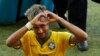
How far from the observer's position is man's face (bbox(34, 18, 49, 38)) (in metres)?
2.35

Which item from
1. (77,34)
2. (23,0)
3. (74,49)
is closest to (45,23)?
(77,34)

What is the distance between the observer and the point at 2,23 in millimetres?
4992

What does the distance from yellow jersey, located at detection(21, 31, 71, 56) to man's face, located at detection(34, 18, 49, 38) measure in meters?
0.15

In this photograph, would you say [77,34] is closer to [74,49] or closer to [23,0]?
[74,49]

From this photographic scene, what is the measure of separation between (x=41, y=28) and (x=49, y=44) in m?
0.23

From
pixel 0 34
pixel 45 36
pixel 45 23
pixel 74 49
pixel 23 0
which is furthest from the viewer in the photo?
pixel 23 0

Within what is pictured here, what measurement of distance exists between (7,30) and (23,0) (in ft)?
1.61

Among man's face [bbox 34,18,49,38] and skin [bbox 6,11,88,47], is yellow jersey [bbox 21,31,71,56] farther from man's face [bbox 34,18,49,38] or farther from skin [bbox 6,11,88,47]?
man's face [bbox 34,18,49,38]

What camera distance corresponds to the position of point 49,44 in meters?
2.58

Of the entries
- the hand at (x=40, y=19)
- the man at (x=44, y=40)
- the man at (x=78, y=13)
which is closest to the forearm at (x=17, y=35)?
the man at (x=44, y=40)

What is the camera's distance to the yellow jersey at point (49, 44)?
8.43 feet

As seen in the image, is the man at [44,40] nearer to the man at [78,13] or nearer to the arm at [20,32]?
the arm at [20,32]

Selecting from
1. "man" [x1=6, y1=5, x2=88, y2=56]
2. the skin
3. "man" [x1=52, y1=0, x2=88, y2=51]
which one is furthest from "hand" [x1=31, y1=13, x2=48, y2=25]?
"man" [x1=52, y1=0, x2=88, y2=51]

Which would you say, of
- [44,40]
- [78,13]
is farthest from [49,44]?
[78,13]
